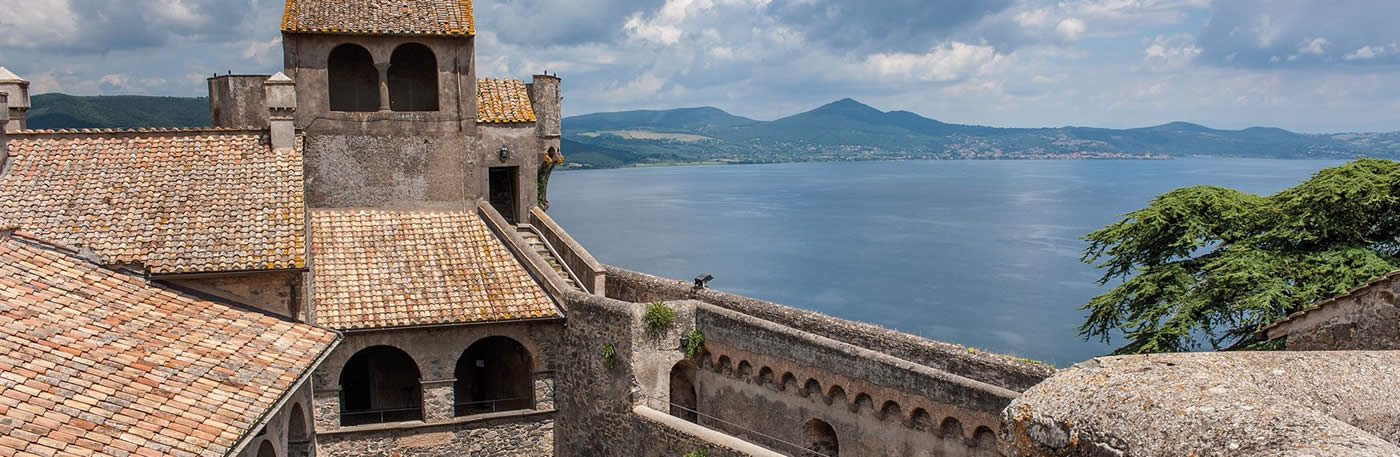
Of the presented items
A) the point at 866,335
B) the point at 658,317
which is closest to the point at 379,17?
the point at 658,317

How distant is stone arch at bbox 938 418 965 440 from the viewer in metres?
15.2

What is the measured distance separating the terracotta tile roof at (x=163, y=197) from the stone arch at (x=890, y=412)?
9.33m

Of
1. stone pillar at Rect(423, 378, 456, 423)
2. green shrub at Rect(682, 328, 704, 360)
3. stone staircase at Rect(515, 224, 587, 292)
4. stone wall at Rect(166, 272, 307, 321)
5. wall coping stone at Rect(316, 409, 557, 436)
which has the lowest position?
wall coping stone at Rect(316, 409, 557, 436)

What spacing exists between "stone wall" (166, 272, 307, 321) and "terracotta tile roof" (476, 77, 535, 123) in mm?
9633

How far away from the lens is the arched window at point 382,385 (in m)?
23.9

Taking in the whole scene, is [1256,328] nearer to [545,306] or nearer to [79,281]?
[545,306]

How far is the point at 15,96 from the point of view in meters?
20.3

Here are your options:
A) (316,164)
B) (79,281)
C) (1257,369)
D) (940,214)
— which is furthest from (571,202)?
(1257,369)

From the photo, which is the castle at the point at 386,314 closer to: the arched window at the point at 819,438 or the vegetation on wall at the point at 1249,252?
the arched window at the point at 819,438

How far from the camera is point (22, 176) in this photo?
59.4 feet

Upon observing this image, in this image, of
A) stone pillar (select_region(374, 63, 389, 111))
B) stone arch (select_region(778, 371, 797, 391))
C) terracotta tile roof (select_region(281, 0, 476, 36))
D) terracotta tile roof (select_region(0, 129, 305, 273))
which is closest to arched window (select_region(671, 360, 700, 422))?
stone arch (select_region(778, 371, 797, 391))

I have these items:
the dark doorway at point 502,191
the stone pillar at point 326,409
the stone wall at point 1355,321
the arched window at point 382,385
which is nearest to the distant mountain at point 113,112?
the dark doorway at point 502,191

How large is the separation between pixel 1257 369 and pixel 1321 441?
6.23ft

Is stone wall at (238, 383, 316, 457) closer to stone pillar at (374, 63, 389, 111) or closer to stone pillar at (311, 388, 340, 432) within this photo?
stone pillar at (311, 388, 340, 432)
